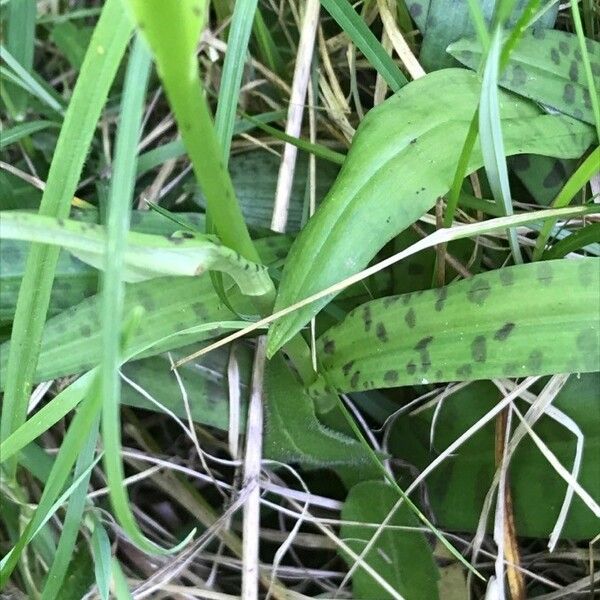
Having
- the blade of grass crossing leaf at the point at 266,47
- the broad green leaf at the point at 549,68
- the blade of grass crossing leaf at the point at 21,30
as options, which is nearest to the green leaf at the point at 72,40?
Answer: the blade of grass crossing leaf at the point at 21,30

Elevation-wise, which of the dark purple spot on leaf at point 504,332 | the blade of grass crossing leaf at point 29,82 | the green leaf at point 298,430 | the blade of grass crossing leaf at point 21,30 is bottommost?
the green leaf at point 298,430

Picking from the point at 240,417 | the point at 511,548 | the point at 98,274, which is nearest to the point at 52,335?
the point at 98,274

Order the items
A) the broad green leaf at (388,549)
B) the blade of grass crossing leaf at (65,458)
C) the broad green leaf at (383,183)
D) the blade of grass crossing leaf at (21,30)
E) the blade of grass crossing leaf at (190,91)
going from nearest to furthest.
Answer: the blade of grass crossing leaf at (190,91)
the blade of grass crossing leaf at (65,458)
the broad green leaf at (383,183)
the broad green leaf at (388,549)
the blade of grass crossing leaf at (21,30)

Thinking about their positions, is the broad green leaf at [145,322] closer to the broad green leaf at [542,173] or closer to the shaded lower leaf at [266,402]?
the shaded lower leaf at [266,402]

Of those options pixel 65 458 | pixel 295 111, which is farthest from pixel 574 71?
pixel 65 458

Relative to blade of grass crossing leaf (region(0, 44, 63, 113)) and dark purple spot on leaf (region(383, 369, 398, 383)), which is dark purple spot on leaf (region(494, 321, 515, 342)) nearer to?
dark purple spot on leaf (region(383, 369, 398, 383))

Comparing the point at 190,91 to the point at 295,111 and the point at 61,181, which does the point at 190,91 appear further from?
the point at 295,111
